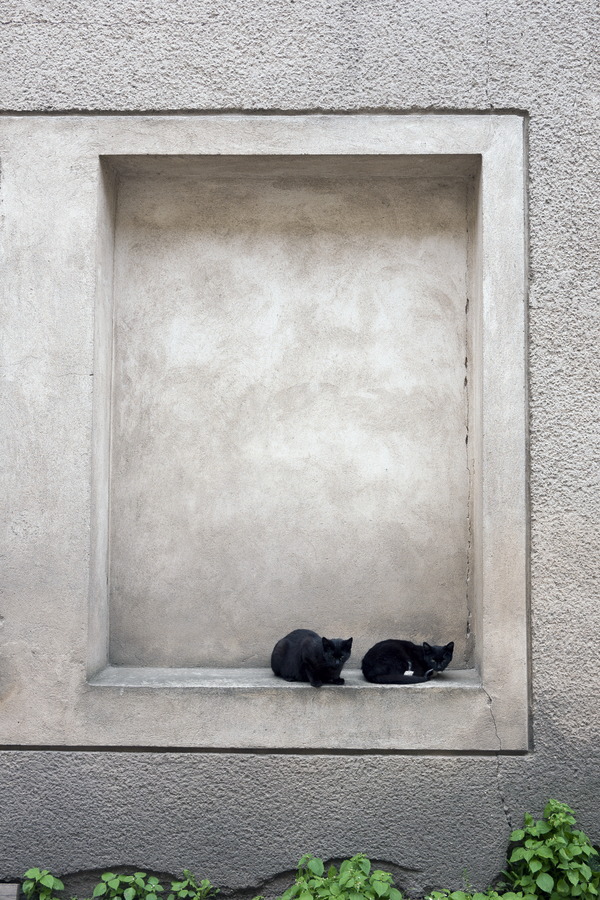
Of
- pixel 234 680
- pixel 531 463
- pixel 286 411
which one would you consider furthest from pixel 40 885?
pixel 531 463

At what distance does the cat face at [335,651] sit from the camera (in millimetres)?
3771

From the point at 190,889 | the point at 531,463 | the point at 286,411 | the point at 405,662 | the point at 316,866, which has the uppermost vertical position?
the point at 286,411

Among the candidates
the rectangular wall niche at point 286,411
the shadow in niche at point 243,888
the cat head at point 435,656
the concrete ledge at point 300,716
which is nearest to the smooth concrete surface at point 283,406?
the rectangular wall niche at point 286,411

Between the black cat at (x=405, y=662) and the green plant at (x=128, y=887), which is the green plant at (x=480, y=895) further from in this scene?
the green plant at (x=128, y=887)

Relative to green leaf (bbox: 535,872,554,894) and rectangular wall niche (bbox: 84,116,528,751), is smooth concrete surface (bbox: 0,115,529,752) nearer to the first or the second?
rectangular wall niche (bbox: 84,116,528,751)

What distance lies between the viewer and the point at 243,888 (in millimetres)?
3791

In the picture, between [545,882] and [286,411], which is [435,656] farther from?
[286,411]

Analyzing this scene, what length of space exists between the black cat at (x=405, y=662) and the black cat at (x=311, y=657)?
191mm

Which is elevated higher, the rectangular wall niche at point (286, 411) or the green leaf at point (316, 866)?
the rectangular wall niche at point (286, 411)

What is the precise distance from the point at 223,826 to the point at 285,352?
93.5 inches

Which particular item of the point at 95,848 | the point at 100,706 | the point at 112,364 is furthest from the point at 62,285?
the point at 95,848

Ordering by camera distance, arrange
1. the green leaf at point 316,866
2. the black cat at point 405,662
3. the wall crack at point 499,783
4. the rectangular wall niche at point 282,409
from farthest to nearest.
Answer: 1. the rectangular wall niche at point 282,409
2. the black cat at point 405,662
3. the wall crack at point 499,783
4. the green leaf at point 316,866

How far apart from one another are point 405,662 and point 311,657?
484 mm

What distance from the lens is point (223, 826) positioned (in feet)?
12.5
